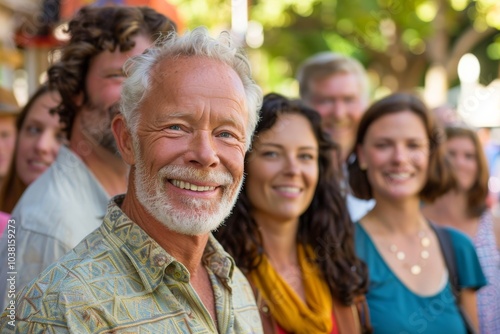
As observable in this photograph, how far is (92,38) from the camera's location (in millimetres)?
3453

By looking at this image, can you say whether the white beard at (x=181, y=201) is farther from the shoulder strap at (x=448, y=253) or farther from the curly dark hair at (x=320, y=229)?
the shoulder strap at (x=448, y=253)

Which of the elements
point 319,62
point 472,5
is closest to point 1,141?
point 319,62

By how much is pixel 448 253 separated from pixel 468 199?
1.61 metres

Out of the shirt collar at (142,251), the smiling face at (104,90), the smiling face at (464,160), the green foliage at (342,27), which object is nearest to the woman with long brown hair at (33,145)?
the smiling face at (104,90)

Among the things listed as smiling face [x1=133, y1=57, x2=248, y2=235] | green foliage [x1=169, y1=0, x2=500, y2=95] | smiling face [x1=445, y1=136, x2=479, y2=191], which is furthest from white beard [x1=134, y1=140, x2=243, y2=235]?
green foliage [x1=169, y1=0, x2=500, y2=95]

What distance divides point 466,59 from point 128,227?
12538 mm

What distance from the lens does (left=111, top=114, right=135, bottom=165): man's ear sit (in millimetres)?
2480

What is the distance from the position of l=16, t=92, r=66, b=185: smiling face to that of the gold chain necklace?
2.21 m

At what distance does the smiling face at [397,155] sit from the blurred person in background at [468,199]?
3.63ft

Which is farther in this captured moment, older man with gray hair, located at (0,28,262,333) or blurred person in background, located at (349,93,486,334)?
blurred person in background, located at (349,93,486,334)

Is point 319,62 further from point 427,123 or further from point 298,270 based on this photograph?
point 298,270

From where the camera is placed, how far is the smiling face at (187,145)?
91.4 inches

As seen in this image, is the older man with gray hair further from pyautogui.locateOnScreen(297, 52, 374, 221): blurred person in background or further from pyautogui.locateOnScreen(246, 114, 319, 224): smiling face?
pyautogui.locateOnScreen(297, 52, 374, 221): blurred person in background

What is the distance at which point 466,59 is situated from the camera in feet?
45.1
